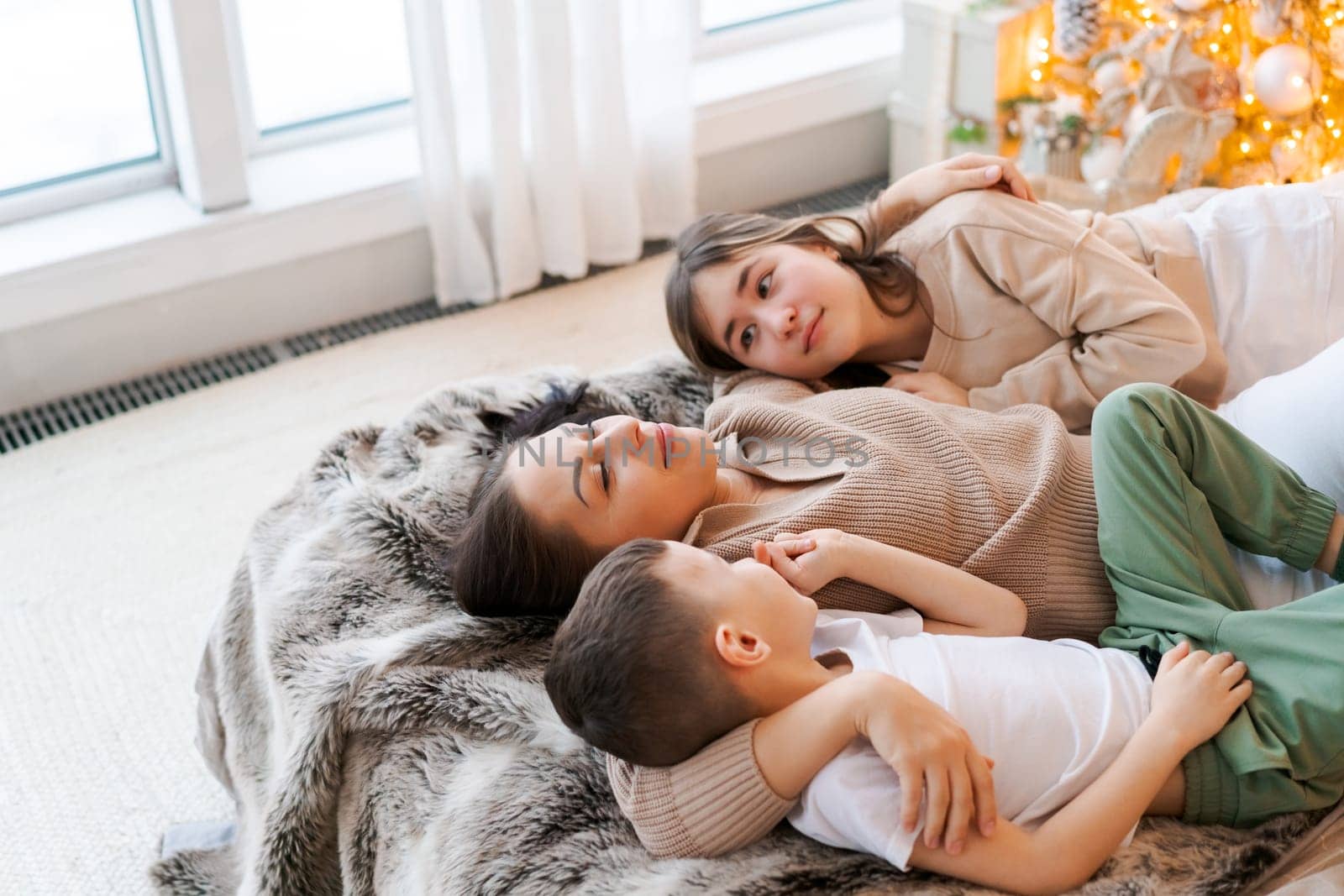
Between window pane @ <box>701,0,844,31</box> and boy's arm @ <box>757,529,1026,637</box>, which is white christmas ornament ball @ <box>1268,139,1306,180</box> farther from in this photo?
boy's arm @ <box>757,529,1026,637</box>

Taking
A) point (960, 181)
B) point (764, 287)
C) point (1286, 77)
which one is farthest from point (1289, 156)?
point (764, 287)

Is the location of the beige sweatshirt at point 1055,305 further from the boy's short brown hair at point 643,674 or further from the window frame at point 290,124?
the window frame at point 290,124

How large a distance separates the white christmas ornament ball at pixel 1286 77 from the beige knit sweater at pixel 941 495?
3.71 feet

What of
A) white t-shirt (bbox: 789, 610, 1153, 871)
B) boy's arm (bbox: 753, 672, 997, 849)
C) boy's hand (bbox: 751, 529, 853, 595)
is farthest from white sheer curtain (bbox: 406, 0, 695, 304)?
boy's arm (bbox: 753, 672, 997, 849)

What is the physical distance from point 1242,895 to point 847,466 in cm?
56

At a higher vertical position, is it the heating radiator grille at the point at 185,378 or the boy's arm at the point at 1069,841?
the boy's arm at the point at 1069,841

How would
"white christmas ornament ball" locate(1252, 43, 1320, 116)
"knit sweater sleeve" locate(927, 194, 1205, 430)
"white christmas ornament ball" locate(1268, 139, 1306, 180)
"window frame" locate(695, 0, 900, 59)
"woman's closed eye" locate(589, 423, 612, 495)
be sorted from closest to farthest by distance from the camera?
"woman's closed eye" locate(589, 423, 612, 495) < "knit sweater sleeve" locate(927, 194, 1205, 430) < "white christmas ornament ball" locate(1252, 43, 1320, 116) < "white christmas ornament ball" locate(1268, 139, 1306, 180) < "window frame" locate(695, 0, 900, 59)

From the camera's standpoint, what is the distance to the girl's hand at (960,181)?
1785 millimetres

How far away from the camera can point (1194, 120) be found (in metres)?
2.45

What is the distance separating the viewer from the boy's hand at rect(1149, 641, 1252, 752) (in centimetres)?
116

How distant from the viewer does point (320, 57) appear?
280 cm

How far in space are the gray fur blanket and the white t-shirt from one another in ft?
0.18

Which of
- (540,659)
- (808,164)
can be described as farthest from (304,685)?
(808,164)

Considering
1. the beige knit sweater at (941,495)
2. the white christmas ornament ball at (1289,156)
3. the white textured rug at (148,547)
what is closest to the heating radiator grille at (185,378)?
the white textured rug at (148,547)
